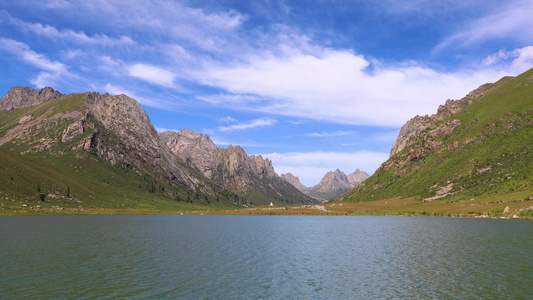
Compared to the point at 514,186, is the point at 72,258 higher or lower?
lower

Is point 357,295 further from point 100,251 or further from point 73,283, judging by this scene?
point 100,251

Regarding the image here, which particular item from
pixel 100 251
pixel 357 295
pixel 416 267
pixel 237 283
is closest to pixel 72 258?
pixel 100 251

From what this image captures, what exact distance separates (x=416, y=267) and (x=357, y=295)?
1939 cm

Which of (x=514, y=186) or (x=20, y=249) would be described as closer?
(x=20, y=249)

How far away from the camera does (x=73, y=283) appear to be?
120 feet

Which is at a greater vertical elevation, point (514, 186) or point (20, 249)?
point (514, 186)

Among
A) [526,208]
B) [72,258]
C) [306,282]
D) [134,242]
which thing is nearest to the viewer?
[306,282]

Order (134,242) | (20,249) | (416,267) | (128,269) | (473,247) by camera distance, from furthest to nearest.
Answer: (134,242) < (473,247) < (20,249) < (416,267) < (128,269)

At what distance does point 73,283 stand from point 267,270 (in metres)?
24.9

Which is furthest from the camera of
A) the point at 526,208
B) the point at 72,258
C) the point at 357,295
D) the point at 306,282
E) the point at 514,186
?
the point at 514,186

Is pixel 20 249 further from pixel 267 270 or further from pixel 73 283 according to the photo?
pixel 267 270

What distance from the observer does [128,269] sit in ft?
147

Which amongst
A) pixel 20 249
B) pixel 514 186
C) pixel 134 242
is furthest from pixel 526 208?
pixel 20 249

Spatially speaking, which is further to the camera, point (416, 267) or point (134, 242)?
point (134, 242)
